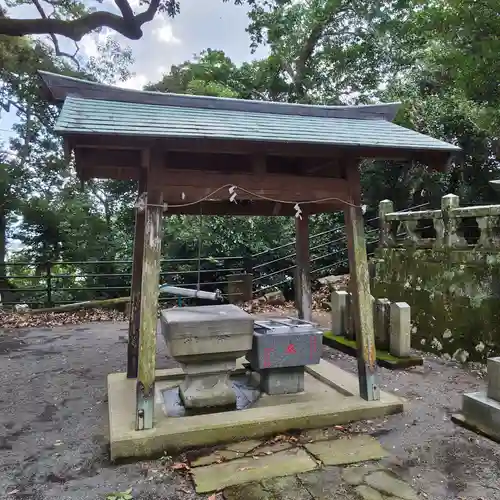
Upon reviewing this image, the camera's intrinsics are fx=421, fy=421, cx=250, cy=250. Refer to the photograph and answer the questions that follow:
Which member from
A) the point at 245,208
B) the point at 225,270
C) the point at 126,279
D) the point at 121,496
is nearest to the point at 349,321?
the point at 245,208

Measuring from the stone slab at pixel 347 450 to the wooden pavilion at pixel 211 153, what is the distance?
679mm

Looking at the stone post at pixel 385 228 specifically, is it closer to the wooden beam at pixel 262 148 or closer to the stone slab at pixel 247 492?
the wooden beam at pixel 262 148

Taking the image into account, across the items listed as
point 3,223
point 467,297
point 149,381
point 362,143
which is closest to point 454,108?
point 467,297

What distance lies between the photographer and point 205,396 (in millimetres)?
4184

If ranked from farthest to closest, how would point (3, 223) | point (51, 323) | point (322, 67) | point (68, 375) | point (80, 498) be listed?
point (322, 67) → point (3, 223) → point (51, 323) → point (68, 375) → point (80, 498)

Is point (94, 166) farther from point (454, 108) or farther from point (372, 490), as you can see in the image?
point (454, 108)

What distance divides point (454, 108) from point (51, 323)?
1110 cm

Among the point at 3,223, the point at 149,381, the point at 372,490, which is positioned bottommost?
the point at 372,490

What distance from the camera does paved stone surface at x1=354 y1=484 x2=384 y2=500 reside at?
2.83 m

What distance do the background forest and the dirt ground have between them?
542 cm

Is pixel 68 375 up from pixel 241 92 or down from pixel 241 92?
down

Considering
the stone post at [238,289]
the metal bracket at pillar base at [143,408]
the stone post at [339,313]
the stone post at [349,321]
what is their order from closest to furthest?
the metal bracket at pillar base at [143,408] → the stone post at [349,321] → the stone post at [339,313] → the stone post at [238,289]

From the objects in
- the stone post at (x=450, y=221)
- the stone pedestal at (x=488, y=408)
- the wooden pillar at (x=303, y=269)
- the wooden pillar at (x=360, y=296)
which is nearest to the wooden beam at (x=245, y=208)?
the wooden pillar at (x=303, y=269)

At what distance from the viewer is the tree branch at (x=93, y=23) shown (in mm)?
8281
